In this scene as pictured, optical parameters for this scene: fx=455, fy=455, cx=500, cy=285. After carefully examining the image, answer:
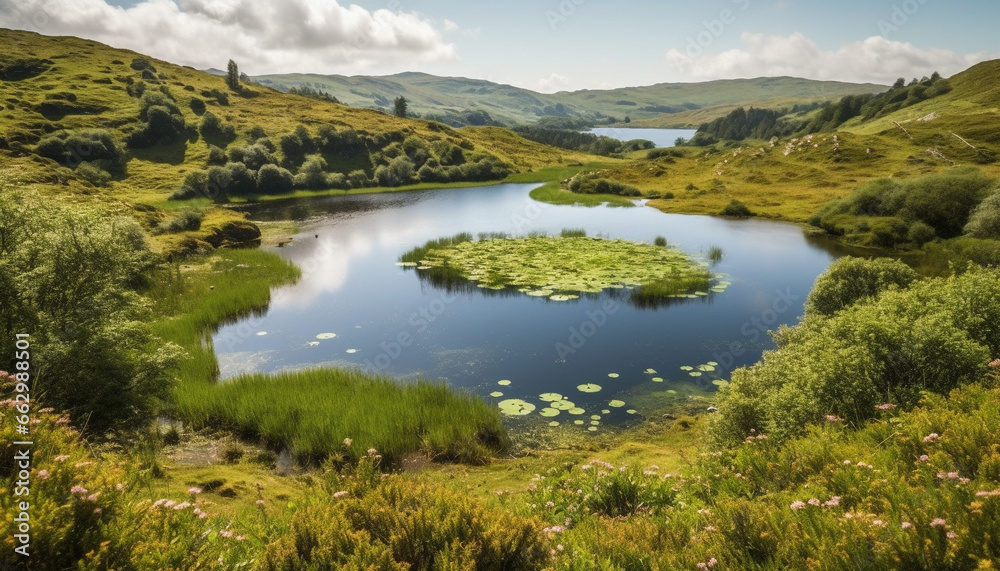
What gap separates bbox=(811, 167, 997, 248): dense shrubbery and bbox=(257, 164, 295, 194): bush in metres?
84.4

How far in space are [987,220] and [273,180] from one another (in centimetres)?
9315

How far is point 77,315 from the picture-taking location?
12695mm

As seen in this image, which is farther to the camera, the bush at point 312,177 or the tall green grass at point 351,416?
the bush at point 312,177

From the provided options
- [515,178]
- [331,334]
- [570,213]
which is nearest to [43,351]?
[331,334]

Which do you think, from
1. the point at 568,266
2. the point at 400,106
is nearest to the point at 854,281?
the point at 568,266

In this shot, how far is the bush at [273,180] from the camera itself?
81625 millimetres

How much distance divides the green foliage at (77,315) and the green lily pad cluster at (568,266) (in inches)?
787

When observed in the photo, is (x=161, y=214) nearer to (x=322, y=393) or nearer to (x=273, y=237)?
(x=273, y=237)

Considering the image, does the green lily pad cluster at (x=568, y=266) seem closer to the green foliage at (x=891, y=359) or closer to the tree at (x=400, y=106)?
the green foliage at (x=891, y=359)

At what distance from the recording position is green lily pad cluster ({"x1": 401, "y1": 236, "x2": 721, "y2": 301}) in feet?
97.4

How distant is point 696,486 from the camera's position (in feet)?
27.1

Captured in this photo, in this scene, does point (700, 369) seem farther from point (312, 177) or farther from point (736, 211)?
point (312, 177)

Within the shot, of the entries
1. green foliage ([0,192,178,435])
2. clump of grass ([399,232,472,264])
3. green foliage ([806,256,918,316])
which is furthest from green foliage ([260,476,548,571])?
clump of grass ([399,232,472,264])

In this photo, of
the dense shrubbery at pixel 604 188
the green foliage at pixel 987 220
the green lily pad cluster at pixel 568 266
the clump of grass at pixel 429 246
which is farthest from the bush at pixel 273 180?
the green foliage at pixel 987 220
